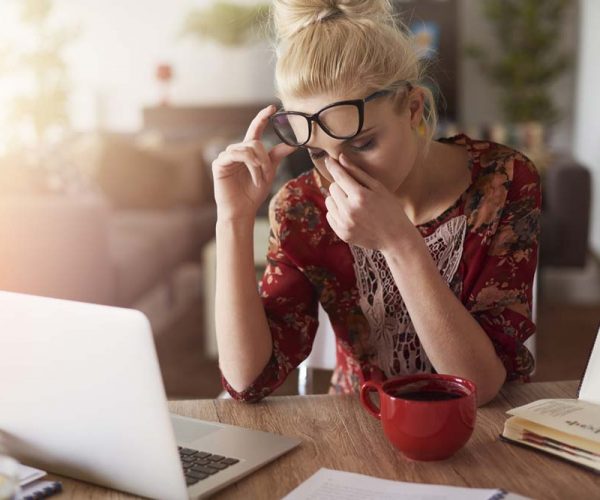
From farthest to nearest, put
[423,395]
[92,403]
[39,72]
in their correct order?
1. [39,72]
2. [423,395]
3. [92,403]

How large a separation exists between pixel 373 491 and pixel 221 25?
6.46 metres

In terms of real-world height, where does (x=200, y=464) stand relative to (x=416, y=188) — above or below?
below

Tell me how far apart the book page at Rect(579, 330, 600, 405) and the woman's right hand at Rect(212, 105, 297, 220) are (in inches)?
18.7

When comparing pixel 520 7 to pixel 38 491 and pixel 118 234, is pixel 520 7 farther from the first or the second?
pixel 38 491

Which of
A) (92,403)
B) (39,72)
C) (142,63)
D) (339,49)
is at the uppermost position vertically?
(142,63)

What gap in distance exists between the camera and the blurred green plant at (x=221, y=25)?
6.84 m

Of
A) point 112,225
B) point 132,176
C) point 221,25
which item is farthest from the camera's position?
point 221,25

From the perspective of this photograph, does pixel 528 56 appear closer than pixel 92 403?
No

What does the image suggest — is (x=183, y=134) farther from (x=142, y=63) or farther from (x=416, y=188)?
(x=416, y=188)

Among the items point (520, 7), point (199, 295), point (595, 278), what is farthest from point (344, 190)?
point (520, 7)

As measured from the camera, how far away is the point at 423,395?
3.14ft

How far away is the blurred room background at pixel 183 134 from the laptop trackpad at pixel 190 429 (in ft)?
1.76

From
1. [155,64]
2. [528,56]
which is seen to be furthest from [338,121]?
[155,64]

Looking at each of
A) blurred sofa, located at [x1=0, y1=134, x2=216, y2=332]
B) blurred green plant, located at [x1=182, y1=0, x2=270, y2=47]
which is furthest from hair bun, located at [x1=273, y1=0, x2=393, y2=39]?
blurred green plant, located at [x1=182, y1=0, x2=270, y2=47]
